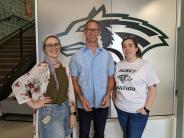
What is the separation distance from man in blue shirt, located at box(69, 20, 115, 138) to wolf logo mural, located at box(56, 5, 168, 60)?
0.47 metres

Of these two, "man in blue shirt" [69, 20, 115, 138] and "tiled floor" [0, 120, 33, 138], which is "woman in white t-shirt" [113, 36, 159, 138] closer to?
"man in blue shirt" [69, 20, 115, 138]

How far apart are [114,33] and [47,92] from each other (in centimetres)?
127

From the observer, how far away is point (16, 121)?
5223 mm

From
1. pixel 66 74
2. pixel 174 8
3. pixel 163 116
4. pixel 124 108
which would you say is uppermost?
pixel 174 8

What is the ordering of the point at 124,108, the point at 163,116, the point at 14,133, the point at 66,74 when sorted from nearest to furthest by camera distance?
the point at 66,74, the point at 124,108, the point at 163,116, the point at 14,133

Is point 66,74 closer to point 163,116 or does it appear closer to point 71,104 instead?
point 71,104

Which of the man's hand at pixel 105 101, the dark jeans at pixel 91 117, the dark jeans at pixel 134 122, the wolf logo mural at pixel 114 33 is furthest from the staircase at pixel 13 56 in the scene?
the dark jeans at pixel 134 122

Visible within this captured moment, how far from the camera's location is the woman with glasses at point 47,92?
228cm

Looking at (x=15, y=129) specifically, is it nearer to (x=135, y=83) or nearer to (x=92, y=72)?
(x=92, y=72)

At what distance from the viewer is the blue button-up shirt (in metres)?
2.68

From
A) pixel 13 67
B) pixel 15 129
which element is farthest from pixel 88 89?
pixel 13 67

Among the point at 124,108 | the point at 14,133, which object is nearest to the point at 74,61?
the point at 124,108

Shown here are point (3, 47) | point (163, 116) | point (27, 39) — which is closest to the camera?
point (163, 116)

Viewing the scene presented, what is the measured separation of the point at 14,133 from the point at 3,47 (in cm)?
354
